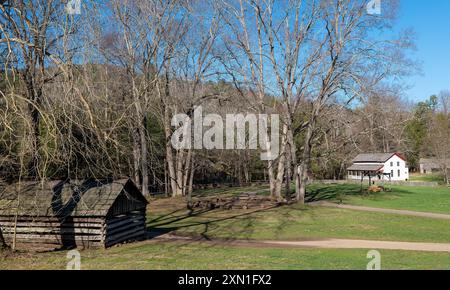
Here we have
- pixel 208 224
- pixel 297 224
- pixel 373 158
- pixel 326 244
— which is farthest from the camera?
pixel 373 158

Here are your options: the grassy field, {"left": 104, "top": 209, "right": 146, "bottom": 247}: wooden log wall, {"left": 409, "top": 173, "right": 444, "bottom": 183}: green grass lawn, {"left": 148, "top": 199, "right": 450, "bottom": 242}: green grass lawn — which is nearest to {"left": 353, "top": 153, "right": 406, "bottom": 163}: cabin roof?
{"left": 409, "top": 173, "right": 444, "bottom": 183}: green grass lawn

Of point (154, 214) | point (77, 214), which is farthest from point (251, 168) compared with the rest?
point (77, 214)

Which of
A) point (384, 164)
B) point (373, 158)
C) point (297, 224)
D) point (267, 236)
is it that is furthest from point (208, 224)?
point (384, 164)

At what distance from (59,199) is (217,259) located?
6.94 meters

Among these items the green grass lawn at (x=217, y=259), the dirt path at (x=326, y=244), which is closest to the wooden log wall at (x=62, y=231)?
the green grass lawn at (x=217, y=259)

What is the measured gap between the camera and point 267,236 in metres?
19.6

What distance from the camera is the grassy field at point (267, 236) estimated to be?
36.9 ft

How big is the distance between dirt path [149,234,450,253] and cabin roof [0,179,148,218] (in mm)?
3194

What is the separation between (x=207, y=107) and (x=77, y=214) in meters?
28.7

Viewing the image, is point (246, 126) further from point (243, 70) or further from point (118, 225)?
point (118, 225)

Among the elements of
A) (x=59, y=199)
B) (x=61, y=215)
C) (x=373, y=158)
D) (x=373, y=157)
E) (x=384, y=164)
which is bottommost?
(x=61, y=215)

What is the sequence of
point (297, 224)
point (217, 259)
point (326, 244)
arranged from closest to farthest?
point (217, 259), point (326, 244), point (297, 224)

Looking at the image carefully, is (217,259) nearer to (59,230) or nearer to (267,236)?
(59,230)

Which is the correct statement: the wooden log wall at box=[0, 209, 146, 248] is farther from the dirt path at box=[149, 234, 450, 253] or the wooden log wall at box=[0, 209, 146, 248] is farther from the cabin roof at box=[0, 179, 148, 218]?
the dirt path at box=[149, 234, 450, 253]
